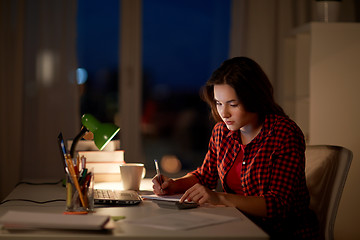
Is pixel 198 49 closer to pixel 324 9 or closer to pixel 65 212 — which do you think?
pixel 324 9

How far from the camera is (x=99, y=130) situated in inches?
78.7

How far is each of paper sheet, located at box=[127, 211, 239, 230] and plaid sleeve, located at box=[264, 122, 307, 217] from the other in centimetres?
31

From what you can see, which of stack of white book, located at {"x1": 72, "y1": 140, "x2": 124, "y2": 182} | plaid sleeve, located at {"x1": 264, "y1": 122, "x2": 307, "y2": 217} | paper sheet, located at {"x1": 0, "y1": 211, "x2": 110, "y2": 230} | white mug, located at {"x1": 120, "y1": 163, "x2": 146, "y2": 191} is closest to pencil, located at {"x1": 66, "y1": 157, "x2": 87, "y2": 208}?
paper sheet, located at {"x1": 0, "y1": 211, "x2": 110, "y2": 230}

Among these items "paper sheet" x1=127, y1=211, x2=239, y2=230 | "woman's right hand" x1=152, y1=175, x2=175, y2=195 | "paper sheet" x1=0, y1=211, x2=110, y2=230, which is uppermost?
"paper sheet" x1=0, y1=211, x2=110, y2=230

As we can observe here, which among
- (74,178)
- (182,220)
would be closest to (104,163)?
(74,178)

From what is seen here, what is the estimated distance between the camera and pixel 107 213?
1532 mm

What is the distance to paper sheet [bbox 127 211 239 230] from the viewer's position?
52.4 inches

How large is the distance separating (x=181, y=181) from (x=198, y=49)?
7.21 feet

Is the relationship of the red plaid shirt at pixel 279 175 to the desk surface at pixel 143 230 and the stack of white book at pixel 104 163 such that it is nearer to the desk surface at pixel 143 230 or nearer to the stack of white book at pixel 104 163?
the desk surface at pixel 143 230

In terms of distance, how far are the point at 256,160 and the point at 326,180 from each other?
10.7 inches

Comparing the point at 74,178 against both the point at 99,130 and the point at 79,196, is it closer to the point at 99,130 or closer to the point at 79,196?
the point at 79,196

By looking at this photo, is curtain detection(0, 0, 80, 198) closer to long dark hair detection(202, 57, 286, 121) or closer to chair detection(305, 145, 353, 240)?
long dark hair detection(202, 57, 286, 121)

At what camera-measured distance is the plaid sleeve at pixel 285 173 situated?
5.60 ft

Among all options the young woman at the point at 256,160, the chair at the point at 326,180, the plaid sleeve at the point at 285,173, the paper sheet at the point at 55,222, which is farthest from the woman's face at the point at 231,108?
the paper sheet at the point at 55,222
